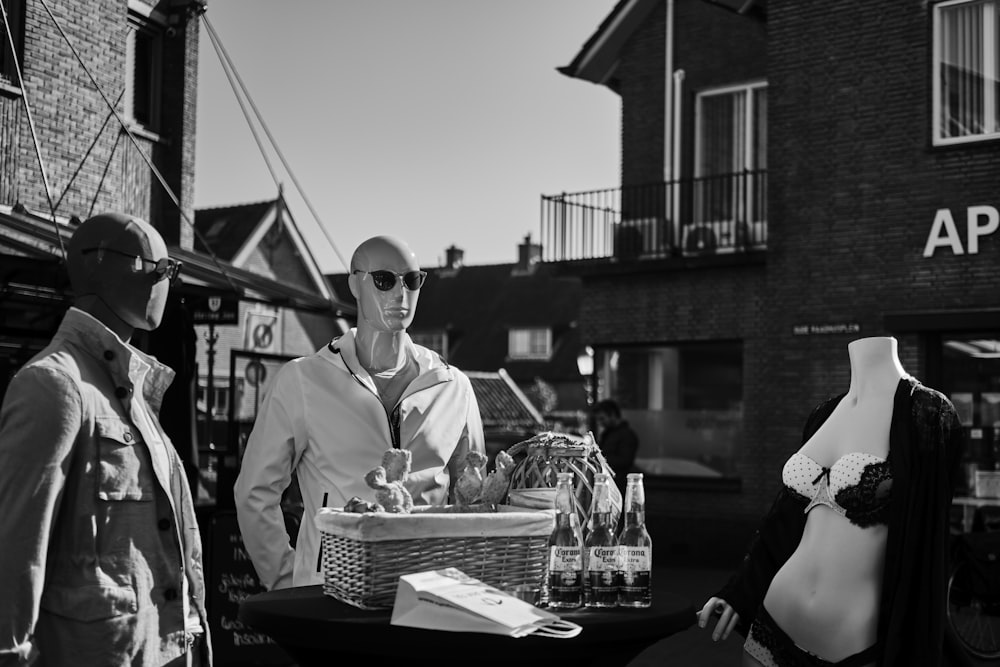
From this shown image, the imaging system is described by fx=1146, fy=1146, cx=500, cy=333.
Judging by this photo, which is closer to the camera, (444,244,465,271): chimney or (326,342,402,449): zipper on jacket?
(326,342,402,449): zipper on jacket

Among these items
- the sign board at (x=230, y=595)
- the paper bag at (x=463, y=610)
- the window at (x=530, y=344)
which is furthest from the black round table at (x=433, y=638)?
the window at (x=530, y=344)

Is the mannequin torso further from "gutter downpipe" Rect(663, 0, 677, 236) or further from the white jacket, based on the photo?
"gutter downpipe" Rect(663, 0, 677, 236)

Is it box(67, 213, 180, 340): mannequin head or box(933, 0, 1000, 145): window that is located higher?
box(933, 0, 1000, 145): window

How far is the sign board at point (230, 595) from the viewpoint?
7461mm

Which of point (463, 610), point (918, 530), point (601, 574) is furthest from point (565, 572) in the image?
point (918, 530)

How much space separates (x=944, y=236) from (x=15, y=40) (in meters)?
10.6

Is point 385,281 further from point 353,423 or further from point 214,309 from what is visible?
point 214,309

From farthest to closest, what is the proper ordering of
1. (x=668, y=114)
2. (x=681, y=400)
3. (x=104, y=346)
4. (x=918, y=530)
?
(x=668, y=114), (x=681, y=400), (x=918, y=530), (x=104, y=346)

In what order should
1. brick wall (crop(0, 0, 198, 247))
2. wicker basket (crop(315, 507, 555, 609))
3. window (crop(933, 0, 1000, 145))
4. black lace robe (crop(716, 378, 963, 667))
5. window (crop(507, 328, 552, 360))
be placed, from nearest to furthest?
1. wicker basket (crop(315, 507, 555, 609))
2. black lace robe (crop(716, 378, 963, 667))
3. brick wall (crop(0, 0, 198, 247))
4. window (crop(933, 0, 1000, 145))
5. window (crop(507, 328, 552, 360))

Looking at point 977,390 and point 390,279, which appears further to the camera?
point 977,390

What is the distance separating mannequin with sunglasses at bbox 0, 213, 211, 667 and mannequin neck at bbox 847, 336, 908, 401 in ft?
7.48

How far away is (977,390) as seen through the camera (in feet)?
44.7

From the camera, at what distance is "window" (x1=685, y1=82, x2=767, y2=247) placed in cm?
1698

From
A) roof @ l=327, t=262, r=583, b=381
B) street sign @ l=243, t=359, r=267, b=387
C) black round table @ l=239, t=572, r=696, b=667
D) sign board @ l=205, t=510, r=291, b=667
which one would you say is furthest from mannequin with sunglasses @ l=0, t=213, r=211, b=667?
roof @ l=327, t=262, r=583, b=381
